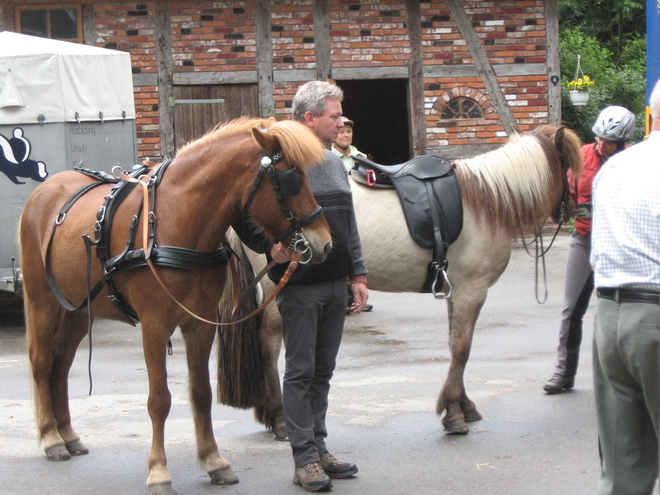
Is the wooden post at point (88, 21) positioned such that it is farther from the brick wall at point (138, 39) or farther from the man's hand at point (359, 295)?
the man's hand at point (359, 295)

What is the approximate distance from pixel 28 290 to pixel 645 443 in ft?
11.0

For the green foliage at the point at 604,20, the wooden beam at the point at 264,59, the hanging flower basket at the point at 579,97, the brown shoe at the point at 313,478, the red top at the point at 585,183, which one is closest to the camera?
the brown shoe at the point at 313,478

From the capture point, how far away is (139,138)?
1323 cm

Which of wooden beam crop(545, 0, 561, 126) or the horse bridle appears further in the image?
wooden beam crop(545, 0, 561, 126)

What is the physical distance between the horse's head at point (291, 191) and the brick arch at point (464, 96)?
10.1 meters

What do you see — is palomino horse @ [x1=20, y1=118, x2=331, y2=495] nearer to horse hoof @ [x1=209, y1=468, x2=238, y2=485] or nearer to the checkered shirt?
horse hoof @ [x1=209, y1=468, x2=238, y2=485]

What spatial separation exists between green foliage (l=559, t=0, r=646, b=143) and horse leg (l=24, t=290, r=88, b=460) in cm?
1474

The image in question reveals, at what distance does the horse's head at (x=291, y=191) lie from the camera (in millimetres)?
3583

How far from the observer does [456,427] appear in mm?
4809

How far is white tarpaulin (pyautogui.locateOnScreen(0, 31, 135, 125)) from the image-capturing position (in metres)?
8.44

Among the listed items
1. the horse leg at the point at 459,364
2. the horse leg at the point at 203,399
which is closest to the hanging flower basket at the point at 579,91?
the horse leg at the point at 459,364

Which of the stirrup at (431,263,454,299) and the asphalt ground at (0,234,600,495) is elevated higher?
the stirrup at (431,263,454,299)

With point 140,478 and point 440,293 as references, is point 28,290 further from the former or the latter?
point 440,293

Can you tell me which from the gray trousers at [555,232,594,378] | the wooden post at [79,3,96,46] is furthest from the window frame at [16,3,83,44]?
the gray trousers at [555,232,594,378]
